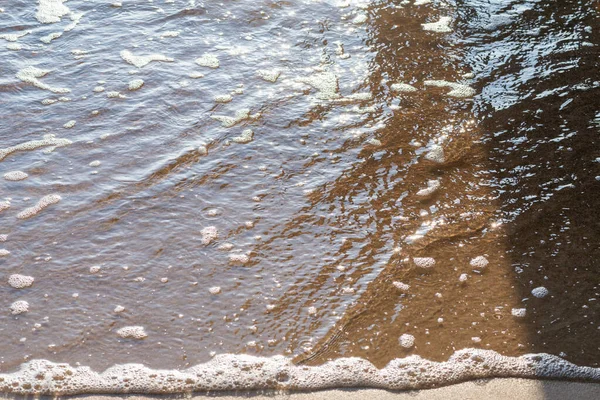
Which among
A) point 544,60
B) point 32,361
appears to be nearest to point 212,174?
point 32,361

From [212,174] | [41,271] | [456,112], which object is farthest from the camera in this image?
[456,112]

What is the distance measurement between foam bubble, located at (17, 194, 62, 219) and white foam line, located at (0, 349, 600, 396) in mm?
909

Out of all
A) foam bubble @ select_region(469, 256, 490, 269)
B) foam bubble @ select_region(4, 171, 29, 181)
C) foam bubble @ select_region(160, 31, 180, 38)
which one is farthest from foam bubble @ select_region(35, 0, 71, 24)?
foam bubble @ select_region(469, 256, 490, 269)

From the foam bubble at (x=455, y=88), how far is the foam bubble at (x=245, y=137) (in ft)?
3.72

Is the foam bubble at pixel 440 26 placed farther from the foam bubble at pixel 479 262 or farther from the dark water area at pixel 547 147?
the foam bubble at pixel 479 262

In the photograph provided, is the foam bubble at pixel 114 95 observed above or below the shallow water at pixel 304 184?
above

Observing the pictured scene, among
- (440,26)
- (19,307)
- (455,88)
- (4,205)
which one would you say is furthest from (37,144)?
(440,26)

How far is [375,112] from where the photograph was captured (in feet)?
12.2

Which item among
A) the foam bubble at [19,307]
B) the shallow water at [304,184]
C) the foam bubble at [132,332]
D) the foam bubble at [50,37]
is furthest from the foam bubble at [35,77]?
the foam bubble at [132,332]

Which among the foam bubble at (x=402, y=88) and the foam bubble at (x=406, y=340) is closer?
the foam bubble at (x=406, y=340)

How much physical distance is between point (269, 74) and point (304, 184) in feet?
3.82

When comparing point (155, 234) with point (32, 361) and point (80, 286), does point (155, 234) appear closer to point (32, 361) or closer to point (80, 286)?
point (80, 286)

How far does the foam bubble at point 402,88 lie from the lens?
3.92 meters

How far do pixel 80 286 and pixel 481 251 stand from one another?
1.63 meters
